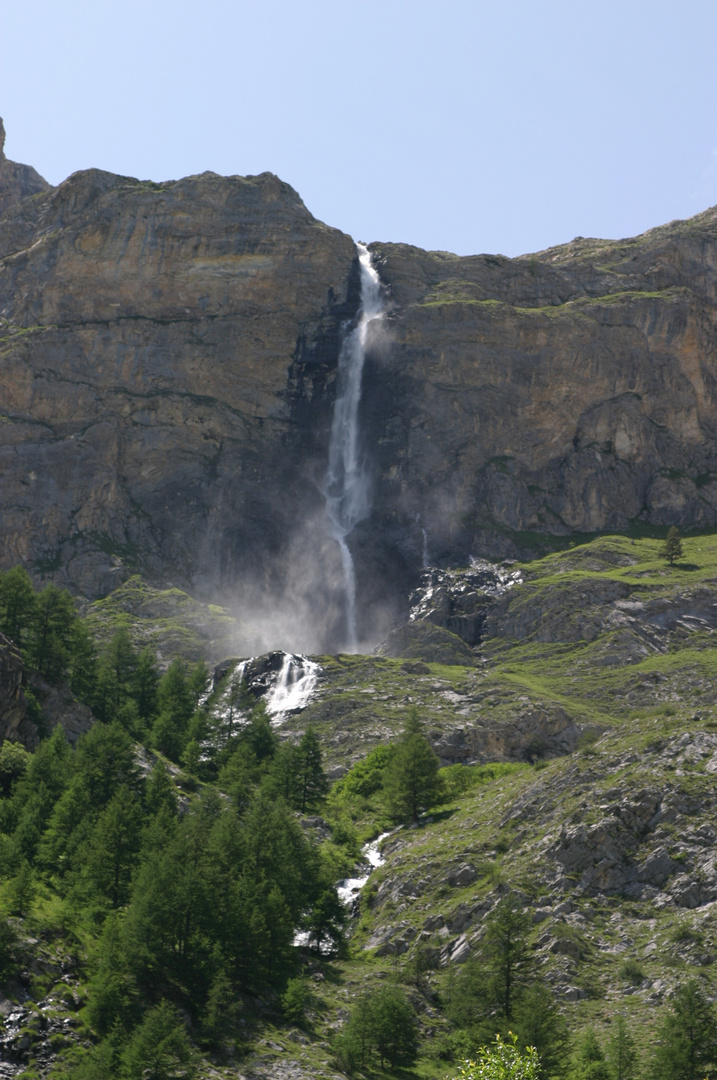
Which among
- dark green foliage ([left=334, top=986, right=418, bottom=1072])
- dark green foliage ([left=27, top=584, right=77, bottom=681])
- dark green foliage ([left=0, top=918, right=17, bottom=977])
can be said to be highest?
dark green foliage ([left=27, top=584, right=77, bottom=681])

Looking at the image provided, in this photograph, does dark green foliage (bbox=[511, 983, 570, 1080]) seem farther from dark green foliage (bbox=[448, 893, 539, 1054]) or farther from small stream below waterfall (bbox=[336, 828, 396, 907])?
small stream below waterfall (bbox=[336, 828, 396, 907])

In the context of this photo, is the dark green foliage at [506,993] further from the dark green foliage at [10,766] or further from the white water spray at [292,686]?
the white water spray at [292,686]

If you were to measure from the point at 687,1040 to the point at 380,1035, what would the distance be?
17261mm

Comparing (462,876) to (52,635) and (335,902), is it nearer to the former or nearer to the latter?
(335,902)

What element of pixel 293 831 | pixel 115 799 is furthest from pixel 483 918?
pixel 115 799

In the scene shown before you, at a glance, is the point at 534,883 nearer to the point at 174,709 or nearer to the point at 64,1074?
the point at 64,1074

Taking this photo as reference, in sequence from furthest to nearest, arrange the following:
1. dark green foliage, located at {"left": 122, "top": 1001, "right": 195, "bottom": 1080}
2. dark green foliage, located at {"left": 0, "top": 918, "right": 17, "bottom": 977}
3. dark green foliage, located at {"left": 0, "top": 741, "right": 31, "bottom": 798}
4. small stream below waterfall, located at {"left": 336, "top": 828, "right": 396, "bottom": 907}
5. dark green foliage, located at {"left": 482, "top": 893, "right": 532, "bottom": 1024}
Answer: dark green foliage, located at {"left": 0, "top": 741, "right": 31, "bottom": 798} → small stream below waterfall, located at {"left": 336, "top": 828, "right": 396, "bottom": 907} → dark green foliage, located at {"left": 482, "top": 893, "right": 532, "bottom": 1024} → dark green foliage, located at {"left": 0, "top": 918, "right": 17, "bottom": 977} → dark green foliage, located at {"left": 122, "top": 1001, "right": 195, "bottom": 1080}

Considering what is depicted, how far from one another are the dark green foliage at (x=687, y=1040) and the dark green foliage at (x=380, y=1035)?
562 inches

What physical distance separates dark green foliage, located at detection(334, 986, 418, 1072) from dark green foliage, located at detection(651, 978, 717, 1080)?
14.3 meters

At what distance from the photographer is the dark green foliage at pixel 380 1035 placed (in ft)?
214

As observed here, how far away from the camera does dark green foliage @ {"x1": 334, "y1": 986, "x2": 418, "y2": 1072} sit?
65.1 m

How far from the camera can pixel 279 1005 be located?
69.9 m

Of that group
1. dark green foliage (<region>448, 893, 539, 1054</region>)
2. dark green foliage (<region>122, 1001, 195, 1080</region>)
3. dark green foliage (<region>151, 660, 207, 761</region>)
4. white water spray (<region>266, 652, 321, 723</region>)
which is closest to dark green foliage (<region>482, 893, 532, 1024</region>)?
dark green foliage (<region>448, 893, 539, 1054</region>)

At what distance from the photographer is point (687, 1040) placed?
186 feet
